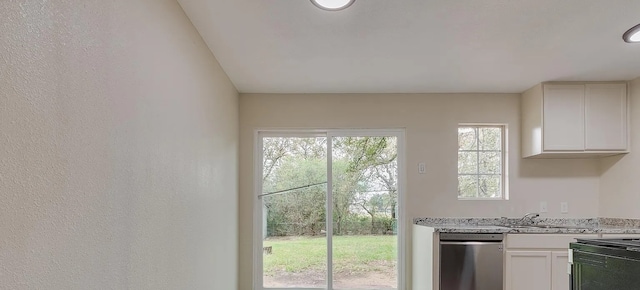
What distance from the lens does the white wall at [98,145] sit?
1050 millimetres

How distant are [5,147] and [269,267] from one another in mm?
3567

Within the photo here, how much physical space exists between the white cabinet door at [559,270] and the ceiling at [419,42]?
1488 millimetres

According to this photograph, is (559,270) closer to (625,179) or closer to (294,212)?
(625,179)

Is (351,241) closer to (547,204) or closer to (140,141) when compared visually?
(547,204)

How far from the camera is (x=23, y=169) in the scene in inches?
41.8

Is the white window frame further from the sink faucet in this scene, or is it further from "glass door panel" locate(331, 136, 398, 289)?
the sink faucet

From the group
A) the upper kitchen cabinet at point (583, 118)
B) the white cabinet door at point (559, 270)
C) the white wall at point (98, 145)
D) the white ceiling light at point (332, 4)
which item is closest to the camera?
the white wall at point (98, 145)

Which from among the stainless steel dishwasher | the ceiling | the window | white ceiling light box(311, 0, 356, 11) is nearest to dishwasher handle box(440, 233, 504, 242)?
the stainless steel dishwasher

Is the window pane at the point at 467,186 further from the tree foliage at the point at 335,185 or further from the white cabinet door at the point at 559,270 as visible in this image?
the white cabinet door at the point at 559,270

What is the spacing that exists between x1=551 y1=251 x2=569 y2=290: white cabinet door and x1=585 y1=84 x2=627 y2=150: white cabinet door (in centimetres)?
102

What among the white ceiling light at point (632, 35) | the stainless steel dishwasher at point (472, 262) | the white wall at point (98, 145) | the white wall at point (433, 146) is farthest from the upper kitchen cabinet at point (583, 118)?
the white wall at point (98, 145)

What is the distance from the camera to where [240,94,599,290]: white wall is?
13.7ft

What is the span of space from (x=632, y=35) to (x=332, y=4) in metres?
1.82

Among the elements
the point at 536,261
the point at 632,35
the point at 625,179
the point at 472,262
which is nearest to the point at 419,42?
the point at 632,35
